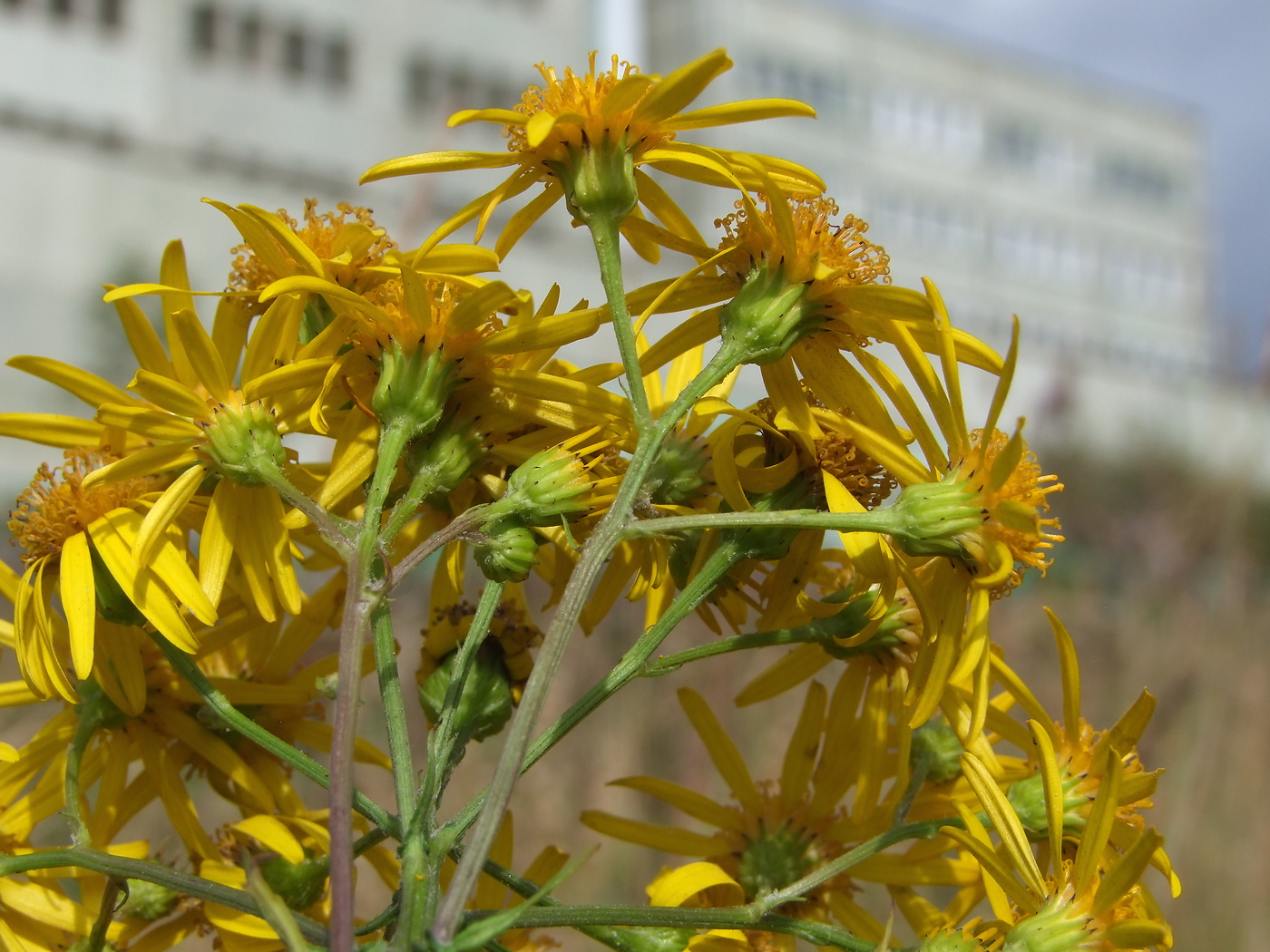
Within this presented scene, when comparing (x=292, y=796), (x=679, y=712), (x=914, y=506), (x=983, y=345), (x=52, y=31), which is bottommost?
(x=679, y=712)

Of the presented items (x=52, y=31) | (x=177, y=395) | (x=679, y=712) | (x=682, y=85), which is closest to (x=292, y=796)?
(x=177, y=395)

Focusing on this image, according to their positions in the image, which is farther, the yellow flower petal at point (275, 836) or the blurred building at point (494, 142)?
the blurred building at point (494, 142)

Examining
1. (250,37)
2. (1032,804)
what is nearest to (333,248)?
(1032,804)

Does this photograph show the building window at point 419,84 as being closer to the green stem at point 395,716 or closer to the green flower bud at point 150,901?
the green flower bud at point 150,901

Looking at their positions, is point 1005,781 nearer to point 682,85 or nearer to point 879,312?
point 879,312

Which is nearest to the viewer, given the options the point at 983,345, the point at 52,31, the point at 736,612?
the point at 983,345

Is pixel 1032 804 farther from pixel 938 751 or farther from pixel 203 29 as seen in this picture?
pixel 203 29

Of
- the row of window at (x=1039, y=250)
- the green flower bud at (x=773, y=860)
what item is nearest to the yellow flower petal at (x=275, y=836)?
the green flower bud at (x=773, y=860)

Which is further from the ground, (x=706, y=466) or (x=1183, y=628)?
(x=706, y=466)
